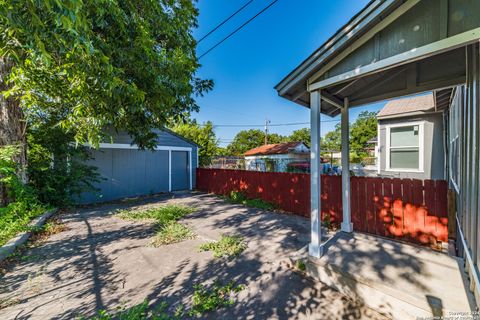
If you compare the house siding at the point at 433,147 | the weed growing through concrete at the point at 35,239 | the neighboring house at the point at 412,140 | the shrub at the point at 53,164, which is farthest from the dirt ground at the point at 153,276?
the house siding at the point at 433,147

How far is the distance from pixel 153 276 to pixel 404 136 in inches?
319

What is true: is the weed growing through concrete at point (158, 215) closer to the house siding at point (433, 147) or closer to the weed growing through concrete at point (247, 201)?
the weed growing through concrete at point (247, 201)

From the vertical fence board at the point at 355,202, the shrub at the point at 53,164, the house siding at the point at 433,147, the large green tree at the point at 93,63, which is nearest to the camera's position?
the large green tree at the point at 93,63

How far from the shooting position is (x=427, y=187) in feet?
11.7

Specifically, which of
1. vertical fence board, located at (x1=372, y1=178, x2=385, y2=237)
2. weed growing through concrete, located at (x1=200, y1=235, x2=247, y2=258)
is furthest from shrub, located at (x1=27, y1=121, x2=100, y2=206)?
vertical fence board, located at (x1=372, y1=178, x2=385, y2=237)

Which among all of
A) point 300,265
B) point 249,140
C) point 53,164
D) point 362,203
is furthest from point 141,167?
point 249,140

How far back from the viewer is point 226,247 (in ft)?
11.7

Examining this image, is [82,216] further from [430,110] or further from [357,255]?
[430,110]

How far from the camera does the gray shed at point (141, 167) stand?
775 centimetres

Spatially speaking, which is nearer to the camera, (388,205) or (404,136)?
(388,205)

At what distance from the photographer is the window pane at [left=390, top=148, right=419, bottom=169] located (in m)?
6.44

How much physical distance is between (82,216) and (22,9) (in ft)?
16.9

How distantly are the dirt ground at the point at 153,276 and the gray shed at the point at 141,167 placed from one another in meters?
3.68

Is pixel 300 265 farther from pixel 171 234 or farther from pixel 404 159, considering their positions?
pixel 404 159
